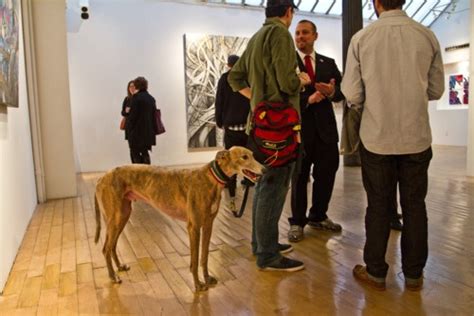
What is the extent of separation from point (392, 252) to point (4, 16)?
9.78ft

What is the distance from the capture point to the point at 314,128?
2766 mm

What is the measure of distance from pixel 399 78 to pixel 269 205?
0.94 meters

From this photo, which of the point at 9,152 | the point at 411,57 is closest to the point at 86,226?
the point at 9,152

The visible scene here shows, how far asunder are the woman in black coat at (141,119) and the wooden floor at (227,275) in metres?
1.61

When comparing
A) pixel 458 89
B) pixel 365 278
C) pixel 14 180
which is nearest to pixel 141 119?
pixel 14 180

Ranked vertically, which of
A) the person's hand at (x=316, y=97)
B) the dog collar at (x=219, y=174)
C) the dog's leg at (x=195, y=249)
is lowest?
the dog's leg at (x=195, y=249)

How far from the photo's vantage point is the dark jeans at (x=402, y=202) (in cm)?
190

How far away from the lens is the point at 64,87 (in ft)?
15.2

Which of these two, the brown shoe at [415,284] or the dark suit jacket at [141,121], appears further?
the dark suit jacket at [141,121]

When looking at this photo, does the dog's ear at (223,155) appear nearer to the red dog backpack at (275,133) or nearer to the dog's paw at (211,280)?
the red dog backpack at (275,133)

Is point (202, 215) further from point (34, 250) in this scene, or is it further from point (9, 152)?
point (9, 152)

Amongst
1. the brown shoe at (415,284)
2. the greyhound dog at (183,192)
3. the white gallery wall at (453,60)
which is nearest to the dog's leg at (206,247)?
the greyhound dog at (183,192)

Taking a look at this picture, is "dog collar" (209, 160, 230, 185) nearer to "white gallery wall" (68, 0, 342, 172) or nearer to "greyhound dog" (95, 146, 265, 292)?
"greyhound dog" (95, 146, 265, 292)

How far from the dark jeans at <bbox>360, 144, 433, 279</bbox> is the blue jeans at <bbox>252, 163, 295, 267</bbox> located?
1.46 ft
